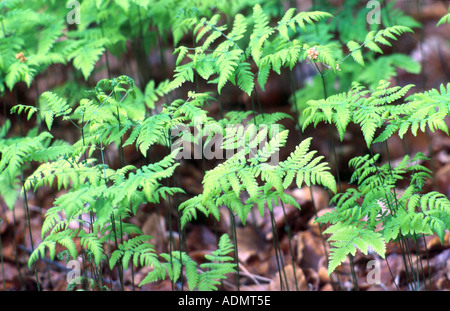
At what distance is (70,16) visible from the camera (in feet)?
11.0

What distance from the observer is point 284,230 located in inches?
146

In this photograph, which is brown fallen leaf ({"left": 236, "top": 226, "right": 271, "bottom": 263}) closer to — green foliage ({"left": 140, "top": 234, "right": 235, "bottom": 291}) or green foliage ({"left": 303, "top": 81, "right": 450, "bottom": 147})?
green foliage ({"left": 140, "top": 234, "right": 235, "bottom": 291})

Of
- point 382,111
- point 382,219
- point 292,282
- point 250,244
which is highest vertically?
point 382,111

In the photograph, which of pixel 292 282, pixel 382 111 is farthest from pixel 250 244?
pixel 382 111

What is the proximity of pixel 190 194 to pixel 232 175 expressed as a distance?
2.16m

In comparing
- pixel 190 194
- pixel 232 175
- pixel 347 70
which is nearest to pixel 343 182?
pixel 347 70

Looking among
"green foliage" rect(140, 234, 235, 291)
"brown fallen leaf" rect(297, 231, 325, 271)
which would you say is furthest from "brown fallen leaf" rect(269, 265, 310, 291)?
"green foliage" rect(140, 234, 235, 291)

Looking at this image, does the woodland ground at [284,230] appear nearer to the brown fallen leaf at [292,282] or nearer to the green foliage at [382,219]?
the brown fallen leaf at [292,282]

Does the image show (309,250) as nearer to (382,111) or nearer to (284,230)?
(284,230)

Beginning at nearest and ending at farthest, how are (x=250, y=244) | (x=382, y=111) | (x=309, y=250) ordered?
1. (x=382, y=111)
2. (x=309, y=250)
3. (x=250, y=244)

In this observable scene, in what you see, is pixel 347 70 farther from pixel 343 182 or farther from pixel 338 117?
pixel 338 117

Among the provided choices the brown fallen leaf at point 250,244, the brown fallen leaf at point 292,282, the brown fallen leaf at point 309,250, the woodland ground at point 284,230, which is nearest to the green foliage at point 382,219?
the woodland ground at point 284,230

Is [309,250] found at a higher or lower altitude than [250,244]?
lower

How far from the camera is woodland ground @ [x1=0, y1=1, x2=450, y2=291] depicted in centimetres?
310
